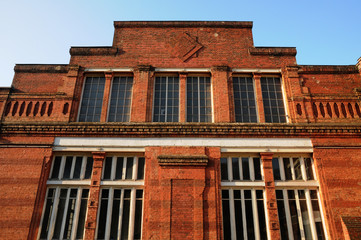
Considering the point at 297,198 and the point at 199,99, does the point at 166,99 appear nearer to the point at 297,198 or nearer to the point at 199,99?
the point at 199,99

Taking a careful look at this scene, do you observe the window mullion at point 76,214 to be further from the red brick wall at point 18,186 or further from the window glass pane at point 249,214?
the window glass pane at point 249,214

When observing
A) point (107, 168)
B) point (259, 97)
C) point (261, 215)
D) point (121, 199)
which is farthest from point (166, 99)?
point (261, 215)

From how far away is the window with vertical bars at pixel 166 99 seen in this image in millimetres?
11672

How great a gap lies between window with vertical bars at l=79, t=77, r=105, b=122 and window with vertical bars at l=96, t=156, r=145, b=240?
2.10 m

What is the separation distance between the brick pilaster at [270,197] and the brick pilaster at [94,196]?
19.9 feet

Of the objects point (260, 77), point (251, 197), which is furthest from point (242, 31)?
point (251, 197)

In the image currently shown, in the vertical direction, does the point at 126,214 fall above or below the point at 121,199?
below

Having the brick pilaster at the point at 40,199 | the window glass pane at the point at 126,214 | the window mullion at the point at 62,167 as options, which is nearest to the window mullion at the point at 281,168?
the window glass pane at the point at 126,214

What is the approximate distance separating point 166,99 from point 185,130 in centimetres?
184

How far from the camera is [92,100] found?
12125 millimetres

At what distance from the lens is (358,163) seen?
1052 centimetres

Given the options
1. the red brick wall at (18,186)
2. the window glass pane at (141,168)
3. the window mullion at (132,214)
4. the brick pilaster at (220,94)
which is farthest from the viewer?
the brick pilaster at (220,94)

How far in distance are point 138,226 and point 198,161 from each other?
311 cm

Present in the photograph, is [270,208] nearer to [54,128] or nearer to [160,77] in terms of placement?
[160,77]
